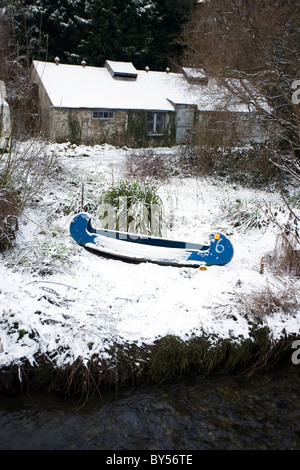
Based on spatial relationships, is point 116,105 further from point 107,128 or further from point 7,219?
point 7,219

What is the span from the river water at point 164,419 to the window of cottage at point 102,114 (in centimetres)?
1498

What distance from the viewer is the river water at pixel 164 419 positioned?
3977 millimetres

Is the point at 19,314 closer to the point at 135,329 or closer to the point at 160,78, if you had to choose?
the point at 135,329

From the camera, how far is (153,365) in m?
4.77

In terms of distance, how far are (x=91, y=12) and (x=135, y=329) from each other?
2120 centimetres

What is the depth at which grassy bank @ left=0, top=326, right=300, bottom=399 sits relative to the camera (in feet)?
14.6

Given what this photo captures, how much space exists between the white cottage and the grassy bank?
1258 cm

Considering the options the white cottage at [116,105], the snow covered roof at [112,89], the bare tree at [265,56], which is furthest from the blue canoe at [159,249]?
the snow covered roof at [112,89]

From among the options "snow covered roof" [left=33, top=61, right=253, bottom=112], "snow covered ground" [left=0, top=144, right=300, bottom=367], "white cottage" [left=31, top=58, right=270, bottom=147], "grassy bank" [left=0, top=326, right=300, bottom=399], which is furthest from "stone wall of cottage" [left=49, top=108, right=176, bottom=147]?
"grassy bank" [left=0, top=326, right=300, bottom=399]

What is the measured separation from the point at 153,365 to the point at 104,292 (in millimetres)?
1560

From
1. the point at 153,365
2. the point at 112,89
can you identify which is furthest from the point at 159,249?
the point at 112,89

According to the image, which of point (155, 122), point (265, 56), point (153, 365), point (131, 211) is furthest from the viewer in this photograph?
point (155, 122)

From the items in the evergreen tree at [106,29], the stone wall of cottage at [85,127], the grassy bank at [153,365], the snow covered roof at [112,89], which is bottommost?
the grassy bank at [153,365]

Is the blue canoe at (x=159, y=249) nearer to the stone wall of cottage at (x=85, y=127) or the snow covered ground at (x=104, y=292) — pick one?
the snow covered ground at (x=104, y=292)
